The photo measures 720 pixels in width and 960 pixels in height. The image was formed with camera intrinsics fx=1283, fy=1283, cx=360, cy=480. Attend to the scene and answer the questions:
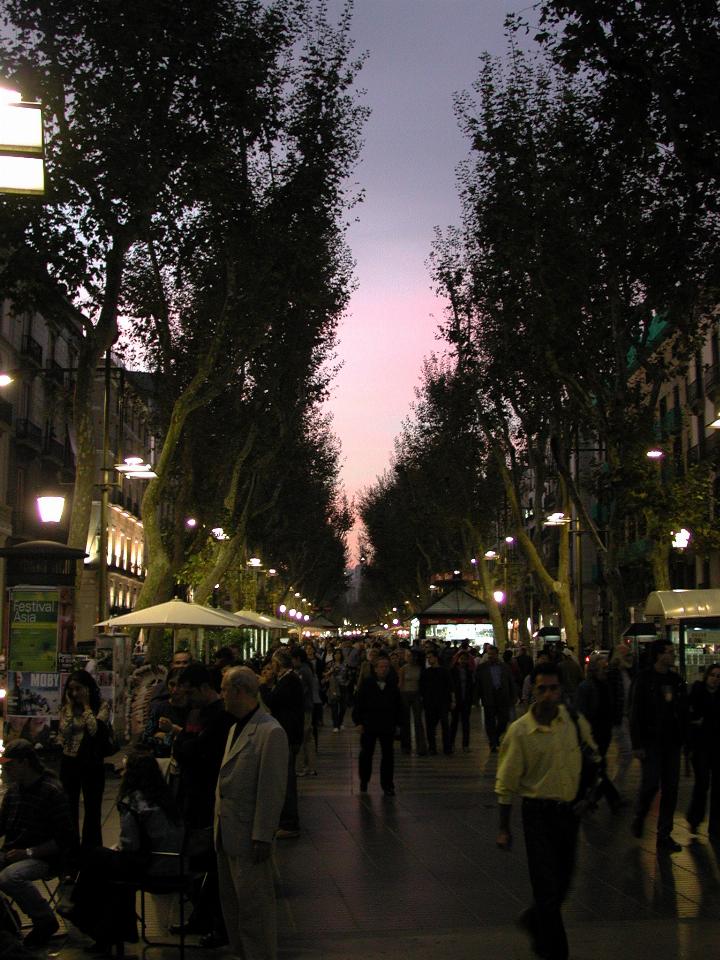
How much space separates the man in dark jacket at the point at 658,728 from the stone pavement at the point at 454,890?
0.51 m

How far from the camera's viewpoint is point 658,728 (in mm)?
11727

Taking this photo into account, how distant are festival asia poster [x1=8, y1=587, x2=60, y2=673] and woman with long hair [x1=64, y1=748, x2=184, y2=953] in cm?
1047

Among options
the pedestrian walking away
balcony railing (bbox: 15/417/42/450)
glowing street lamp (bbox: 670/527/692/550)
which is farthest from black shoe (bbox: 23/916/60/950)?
balcony railing (bbox: 15/417/42/450)

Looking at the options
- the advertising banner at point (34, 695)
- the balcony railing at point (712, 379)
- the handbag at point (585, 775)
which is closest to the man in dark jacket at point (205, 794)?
the handbag at point (585, 775)

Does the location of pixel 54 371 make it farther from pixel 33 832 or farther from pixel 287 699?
pixel 33 832

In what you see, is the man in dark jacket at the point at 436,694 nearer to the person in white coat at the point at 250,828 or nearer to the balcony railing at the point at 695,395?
the person in white coat at the point at 250,828

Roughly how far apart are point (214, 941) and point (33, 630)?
10977 mm

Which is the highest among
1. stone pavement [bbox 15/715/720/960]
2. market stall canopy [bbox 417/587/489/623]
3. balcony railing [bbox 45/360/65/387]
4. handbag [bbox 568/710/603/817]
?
balcony railing [bbox 45/360/65/387]

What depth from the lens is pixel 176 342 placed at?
3306 centimetres

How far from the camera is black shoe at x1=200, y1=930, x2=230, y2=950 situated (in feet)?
26.3

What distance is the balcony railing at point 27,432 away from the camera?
155ft

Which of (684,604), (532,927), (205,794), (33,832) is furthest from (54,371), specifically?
(532,927)

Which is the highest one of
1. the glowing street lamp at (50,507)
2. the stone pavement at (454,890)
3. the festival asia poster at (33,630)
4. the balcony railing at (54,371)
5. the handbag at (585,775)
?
the balcony railing at (54,371)

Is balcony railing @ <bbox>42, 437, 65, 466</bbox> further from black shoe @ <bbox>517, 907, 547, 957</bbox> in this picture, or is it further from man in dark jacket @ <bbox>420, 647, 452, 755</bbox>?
black shoe @ <bbox>517, 907, 547, 957</bbox>
